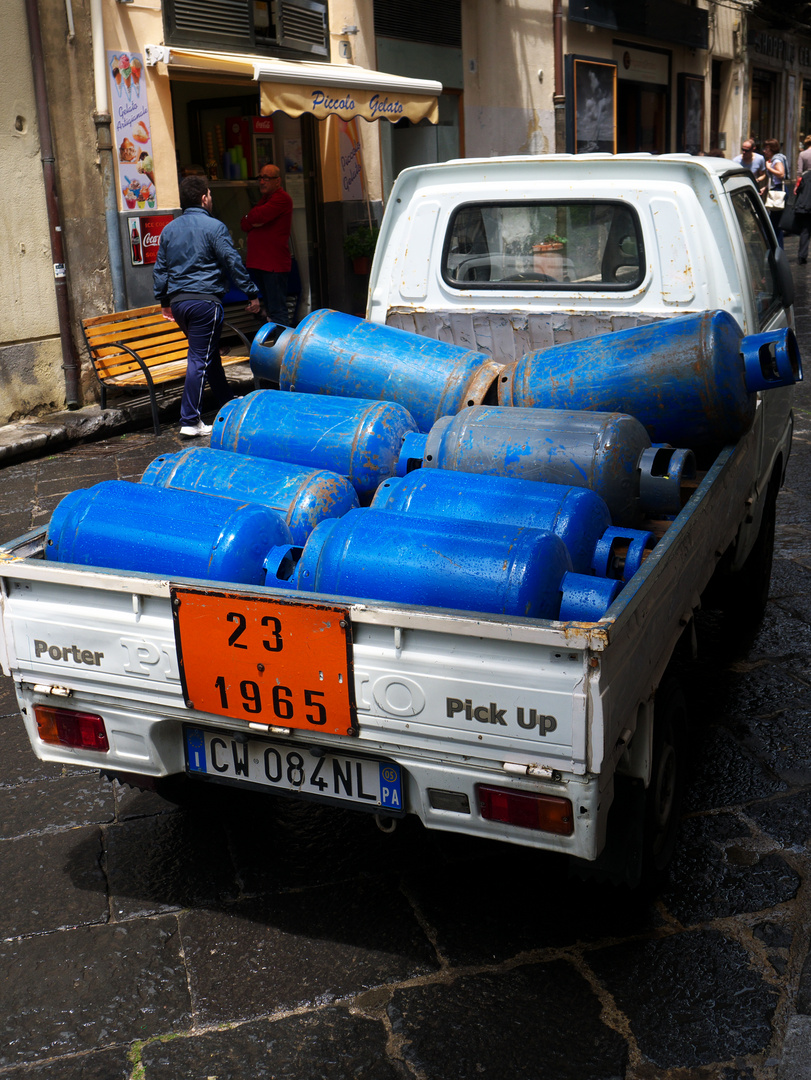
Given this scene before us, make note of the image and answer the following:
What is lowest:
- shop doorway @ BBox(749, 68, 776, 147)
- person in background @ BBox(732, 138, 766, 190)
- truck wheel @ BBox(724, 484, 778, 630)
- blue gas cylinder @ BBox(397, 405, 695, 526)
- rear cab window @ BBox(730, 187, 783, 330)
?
truck wheel @ BBox(724, 484, 778, 630)

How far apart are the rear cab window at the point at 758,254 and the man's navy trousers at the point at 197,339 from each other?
4.51m

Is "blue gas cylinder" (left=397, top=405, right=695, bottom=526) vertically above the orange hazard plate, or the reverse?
"blue gas cylinder" (left=397, top=405, right=695, bottom=526)

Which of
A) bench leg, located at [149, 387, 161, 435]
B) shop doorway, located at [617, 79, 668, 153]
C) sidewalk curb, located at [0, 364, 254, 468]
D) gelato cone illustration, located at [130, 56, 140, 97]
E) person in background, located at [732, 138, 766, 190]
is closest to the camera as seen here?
sidewalk curb, located at [0, 364, 254, 468]

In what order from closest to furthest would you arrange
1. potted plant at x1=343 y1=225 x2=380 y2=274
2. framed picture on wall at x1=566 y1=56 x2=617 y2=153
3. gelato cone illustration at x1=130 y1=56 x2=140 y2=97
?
gelato cone illustration at x1=130 y1=56 x2=140 y2=97, potted plant at x1=343 y1=225 x2=380 y2=274, framed picture on wall at x1=566 y1=56 x2=617 y2=153

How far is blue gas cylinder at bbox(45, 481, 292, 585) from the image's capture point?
2.53 meters

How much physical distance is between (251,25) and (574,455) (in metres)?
9.18

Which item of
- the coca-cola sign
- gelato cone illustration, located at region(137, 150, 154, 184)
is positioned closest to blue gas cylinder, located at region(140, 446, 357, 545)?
the coca-cola sign

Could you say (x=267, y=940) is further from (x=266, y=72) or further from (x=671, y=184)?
(x=266, y=72)

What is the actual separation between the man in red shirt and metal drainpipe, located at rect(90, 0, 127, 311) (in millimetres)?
1642

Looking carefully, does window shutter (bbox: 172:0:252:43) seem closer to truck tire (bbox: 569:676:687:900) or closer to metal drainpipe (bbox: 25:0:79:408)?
metal drainpipe (bbox: 25:0:79:408)

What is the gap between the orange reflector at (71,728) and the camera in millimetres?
2605

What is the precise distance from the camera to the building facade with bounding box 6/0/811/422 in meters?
8.41

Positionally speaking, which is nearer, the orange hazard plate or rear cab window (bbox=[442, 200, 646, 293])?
the orange hazard plate

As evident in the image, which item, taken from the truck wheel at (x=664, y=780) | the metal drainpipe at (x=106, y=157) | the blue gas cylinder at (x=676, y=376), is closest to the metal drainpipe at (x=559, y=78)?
the metal drainpipe at (x=106, y=157)
